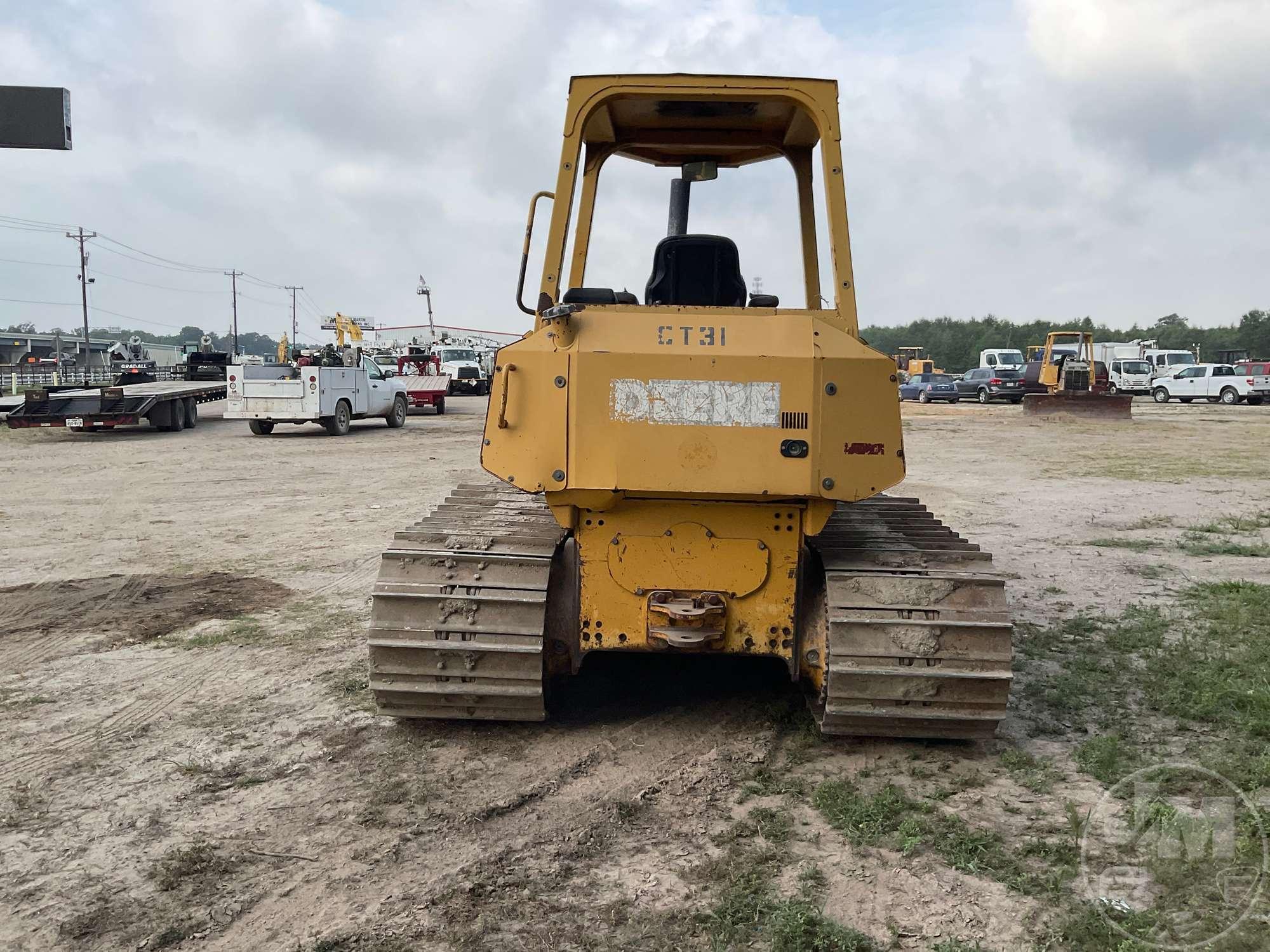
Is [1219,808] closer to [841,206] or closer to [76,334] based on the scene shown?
[841,206]

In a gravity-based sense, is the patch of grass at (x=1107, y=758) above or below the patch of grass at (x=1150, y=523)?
below

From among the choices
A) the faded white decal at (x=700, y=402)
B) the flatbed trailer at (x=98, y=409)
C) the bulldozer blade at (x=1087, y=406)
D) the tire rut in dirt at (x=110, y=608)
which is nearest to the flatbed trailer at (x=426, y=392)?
the flatbed trailer at (x=98, y=409)

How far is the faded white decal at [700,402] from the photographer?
14.0ft

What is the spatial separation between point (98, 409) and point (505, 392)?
19.4m

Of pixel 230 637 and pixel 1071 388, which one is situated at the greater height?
pixel 1071 388

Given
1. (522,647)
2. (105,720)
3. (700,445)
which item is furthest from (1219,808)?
(105,720)

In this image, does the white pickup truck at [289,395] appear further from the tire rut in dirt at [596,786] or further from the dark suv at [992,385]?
the dark suv at [992,385]

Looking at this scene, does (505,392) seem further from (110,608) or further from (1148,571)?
(1148,571)

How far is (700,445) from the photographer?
4301 mm

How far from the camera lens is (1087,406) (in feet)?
92.1

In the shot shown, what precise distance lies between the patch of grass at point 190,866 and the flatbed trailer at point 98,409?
19492 millimetres

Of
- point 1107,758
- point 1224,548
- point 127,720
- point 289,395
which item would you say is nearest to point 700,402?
point 1107,758

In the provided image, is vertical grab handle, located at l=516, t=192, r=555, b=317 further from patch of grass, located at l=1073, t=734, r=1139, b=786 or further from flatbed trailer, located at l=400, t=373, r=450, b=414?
flatbed trailer, located at l=400, t=373, r=450, b=414

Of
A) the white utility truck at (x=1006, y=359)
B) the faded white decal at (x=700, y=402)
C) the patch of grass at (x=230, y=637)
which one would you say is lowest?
the patch of grass at (x=230, y=637)
